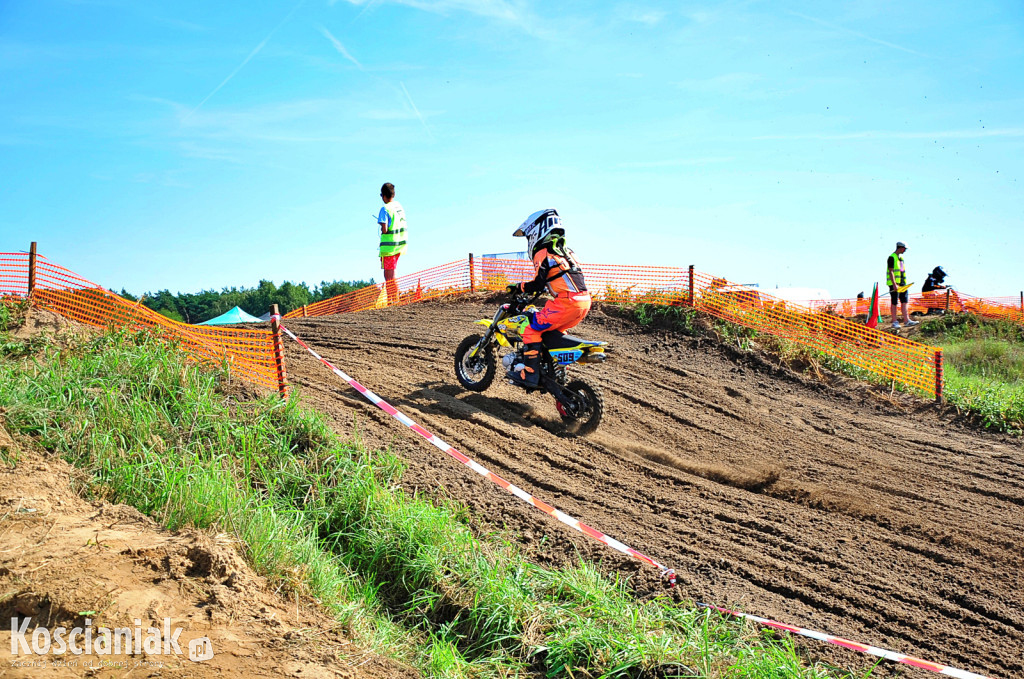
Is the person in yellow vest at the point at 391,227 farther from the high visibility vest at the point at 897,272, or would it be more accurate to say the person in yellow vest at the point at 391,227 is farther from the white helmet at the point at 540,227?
the high visibility vest at the point at 897,272

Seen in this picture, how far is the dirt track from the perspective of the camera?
5418mm

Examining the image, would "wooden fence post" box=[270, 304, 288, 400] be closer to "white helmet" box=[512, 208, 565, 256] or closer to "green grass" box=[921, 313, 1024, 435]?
"white helmet" box=[512, 208, 565, 256]

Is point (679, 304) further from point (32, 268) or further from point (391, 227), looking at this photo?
point (32, 268)

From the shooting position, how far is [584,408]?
821 cm

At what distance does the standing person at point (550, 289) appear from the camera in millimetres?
8102

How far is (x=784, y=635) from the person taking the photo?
4750 millimetres

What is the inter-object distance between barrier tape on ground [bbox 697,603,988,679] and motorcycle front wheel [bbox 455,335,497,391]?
4396 mm

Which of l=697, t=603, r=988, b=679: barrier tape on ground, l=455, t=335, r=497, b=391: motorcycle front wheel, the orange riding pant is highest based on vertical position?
the orange riding pant

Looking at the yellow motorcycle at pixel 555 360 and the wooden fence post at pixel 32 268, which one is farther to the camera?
the wooden fence post at pixel 32 268

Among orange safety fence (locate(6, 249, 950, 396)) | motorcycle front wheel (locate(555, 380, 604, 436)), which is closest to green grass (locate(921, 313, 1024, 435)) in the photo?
orange safety fence (locate(6, 249, 950, 396))

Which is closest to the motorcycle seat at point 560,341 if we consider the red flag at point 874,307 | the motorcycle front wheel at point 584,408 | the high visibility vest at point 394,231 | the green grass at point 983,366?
the motorcycle front wheel at point 584,408

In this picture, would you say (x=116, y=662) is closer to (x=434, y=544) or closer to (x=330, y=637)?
(x=330, y=637)

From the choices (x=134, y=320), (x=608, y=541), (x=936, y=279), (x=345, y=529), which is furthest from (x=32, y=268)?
(x=936, y=279)

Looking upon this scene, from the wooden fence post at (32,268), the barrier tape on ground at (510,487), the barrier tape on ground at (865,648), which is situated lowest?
the barrier tape on ground at (865,648)
